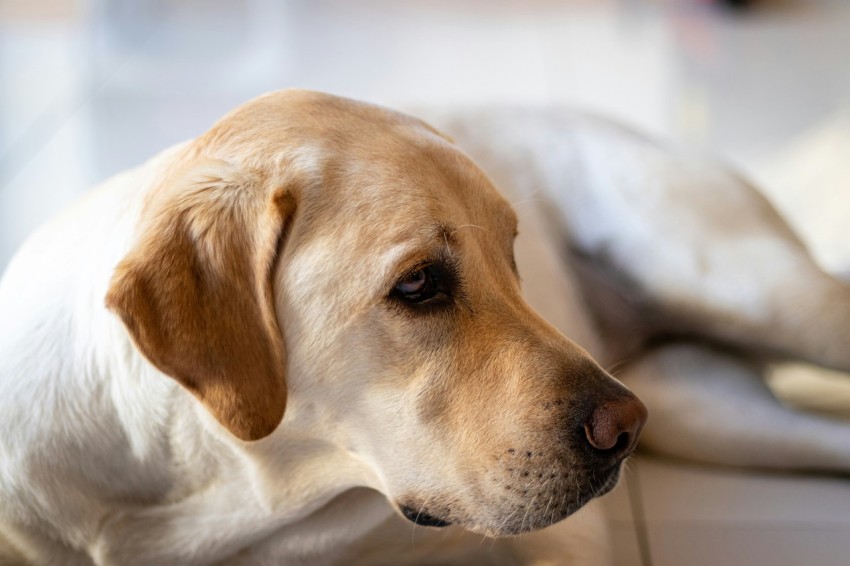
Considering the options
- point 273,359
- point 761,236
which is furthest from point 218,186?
point 761,236

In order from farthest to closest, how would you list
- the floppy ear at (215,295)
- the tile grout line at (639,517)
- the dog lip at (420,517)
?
the tile grout line at (639,517) < the dog lip at (420,517) < the floppy ear at (215,295)

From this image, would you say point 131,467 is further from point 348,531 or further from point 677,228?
point 677,228

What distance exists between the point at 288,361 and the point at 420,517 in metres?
0.33

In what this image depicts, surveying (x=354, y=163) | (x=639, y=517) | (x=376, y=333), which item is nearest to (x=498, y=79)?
(x=639, y=517)

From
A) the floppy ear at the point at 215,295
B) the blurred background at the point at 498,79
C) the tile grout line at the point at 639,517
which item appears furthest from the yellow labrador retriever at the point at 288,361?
the blurred background at the point at 498,79

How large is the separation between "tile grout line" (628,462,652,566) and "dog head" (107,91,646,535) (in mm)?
620

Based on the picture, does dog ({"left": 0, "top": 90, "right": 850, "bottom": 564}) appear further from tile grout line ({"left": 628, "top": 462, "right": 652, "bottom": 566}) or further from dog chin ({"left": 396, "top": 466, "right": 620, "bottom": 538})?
tile grout line ({"left": 628, "top": 462, "right": 652, "bottom": 566})

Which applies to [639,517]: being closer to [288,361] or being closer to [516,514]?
[516,514]

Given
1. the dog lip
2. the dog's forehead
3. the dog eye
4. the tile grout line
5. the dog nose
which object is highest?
the dog's forehead

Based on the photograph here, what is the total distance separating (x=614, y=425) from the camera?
1445 mm

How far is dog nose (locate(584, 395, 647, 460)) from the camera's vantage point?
145 centimetres

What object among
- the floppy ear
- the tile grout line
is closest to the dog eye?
Result: the floppy ear

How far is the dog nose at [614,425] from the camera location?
1.45 metres

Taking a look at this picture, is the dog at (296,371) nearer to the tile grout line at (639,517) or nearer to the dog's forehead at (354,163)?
the dog's forehead at (354,163)
